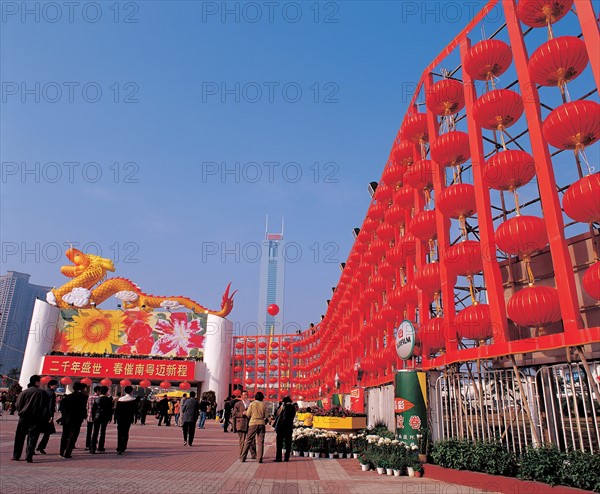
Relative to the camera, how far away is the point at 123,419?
11.0 m

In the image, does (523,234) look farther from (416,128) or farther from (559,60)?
(416,128)

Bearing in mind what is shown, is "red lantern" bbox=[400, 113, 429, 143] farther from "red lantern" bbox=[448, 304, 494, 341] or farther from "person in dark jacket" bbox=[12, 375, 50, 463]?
"person in dark jacket" bbox=[12, 375, 50, 463]

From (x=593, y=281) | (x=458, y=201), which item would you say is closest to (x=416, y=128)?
(x=458, y=201)

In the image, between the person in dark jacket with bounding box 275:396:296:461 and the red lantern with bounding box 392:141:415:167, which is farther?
the red lantern with bounding box 392:141:415:167

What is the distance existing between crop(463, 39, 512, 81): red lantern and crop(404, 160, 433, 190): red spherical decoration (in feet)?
10.4

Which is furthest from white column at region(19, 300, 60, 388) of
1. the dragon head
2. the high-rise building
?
the high-rise building

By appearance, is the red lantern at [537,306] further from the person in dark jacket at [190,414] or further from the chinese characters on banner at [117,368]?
the chinese characters on banner at [117,368]

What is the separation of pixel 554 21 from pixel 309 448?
11627 mm

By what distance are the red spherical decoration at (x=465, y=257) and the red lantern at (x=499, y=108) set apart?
2889 millimetres

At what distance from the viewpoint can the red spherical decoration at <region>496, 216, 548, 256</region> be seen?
31.3ft

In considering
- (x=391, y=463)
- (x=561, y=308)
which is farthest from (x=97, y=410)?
(x=561, y=308)

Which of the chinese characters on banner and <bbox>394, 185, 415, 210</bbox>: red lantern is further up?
<bbox>394, 185, 415, 210</bbox>: red lantern

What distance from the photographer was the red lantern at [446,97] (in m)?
13.5

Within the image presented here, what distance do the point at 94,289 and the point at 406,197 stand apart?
126 feet
